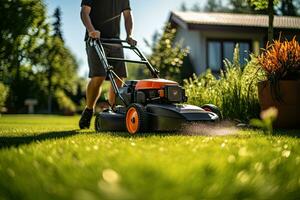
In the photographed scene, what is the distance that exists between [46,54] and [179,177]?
2628 centimetres

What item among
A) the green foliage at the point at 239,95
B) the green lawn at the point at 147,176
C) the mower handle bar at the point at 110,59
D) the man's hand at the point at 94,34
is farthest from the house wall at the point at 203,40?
the green lawn at the point at 147,176

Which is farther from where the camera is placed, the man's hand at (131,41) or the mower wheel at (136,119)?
the man's hand at (131,41)

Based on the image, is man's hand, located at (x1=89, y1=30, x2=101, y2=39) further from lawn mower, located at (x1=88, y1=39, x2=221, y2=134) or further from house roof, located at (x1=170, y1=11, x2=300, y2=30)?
house roof, located at (x1=170, y1=11, x2=300, y2=30)

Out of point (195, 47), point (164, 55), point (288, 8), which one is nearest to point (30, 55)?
point (195, 47)

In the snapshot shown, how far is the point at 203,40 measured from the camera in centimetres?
1769

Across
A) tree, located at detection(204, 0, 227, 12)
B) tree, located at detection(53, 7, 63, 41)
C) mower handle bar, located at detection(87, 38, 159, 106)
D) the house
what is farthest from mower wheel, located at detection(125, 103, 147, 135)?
tree, located at detection(204, 0, 227, 12)

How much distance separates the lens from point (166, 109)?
153 inches

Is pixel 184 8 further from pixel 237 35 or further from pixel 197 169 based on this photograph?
pixel 197 169

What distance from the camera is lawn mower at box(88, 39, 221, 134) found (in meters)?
3.86

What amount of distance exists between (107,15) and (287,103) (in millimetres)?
2271

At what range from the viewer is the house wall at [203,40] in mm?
17703

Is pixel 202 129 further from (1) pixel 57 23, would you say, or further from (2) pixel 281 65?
(1) pixel 57 23

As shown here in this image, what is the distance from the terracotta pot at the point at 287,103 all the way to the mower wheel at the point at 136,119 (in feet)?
5.68

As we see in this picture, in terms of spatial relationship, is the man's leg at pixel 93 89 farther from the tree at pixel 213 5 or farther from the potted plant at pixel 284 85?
the tree at pixel 213 5
